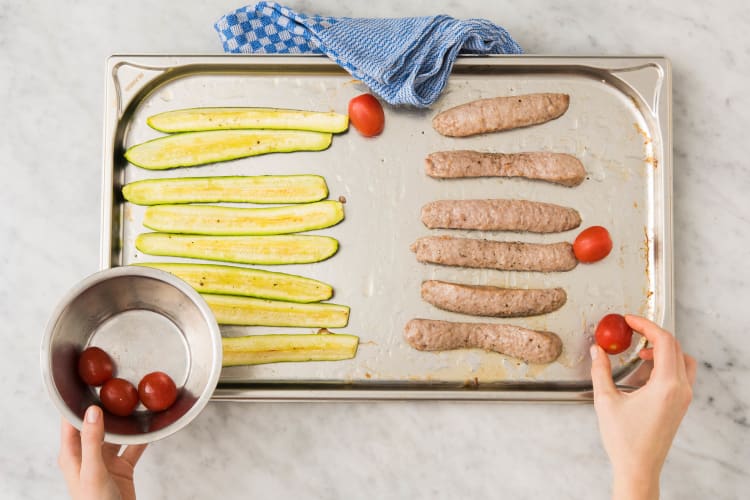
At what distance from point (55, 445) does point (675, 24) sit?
2777mm

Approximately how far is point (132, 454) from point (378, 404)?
850 millimetres

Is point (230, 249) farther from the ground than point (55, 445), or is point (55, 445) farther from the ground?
point (230, 249)

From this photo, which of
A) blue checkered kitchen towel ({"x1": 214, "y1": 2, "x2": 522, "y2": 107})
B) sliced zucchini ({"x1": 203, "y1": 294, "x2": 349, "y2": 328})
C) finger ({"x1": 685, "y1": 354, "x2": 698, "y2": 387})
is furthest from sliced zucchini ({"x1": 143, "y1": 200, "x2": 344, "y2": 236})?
finger ({"x1": 685, "y1": 354, "x2": 698, "y2": 387})

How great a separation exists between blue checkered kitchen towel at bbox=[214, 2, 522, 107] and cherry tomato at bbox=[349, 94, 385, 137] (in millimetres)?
45

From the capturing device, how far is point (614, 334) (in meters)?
2.08

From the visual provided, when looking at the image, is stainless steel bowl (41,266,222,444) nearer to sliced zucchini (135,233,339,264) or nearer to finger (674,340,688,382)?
sliced zucchini (135,233,339,264)

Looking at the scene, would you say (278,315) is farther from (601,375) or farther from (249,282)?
(601,375)

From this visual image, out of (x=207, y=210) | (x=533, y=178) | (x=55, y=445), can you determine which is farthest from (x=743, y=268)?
(x=55, y=445)

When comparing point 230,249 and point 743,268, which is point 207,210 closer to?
point 230,249

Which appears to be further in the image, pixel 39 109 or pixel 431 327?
pixel 39 109

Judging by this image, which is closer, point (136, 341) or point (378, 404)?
point (136, 341)

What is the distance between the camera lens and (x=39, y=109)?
232 centimetres

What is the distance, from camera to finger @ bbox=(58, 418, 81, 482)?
75.4 inches

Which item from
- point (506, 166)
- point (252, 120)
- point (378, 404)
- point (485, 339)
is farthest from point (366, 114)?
point (378, 404)
